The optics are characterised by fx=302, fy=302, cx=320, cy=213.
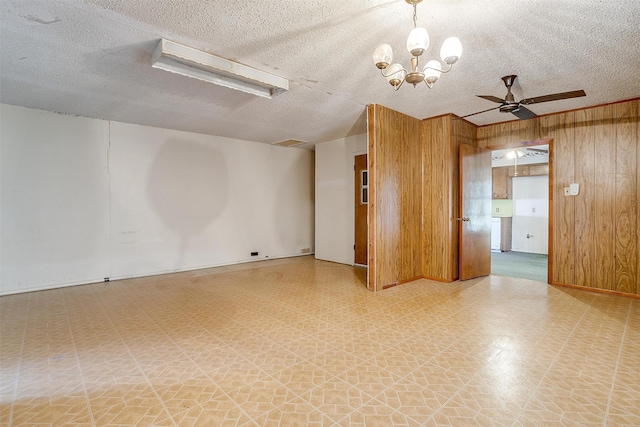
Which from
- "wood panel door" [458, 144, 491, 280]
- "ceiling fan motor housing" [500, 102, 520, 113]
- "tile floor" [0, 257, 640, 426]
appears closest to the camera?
"tile floor" [0, 257, 640, 426]

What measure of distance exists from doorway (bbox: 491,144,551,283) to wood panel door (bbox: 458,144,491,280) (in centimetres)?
248

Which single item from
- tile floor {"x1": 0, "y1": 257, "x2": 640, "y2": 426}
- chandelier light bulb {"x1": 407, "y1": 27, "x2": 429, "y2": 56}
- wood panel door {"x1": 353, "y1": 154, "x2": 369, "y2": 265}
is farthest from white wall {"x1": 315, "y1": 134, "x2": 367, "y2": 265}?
chandelier light bulb {"x1": 407, "y1": 27, "x2": 429, "y2": 56}

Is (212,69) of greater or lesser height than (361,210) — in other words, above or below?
above

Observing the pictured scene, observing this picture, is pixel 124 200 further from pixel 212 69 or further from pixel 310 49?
pixel 310 49

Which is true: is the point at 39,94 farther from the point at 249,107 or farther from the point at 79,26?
the point at 249,107

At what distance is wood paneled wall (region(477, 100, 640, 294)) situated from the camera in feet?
13.1

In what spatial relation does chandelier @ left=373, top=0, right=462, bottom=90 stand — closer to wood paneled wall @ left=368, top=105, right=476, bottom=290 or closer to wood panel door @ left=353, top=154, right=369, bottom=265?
wood paneled wall @ left=368, top=105, right=476, bottom=290

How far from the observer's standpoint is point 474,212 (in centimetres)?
502

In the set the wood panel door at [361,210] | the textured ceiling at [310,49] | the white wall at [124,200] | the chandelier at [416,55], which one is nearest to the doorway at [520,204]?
the wood panel door at [361,210]

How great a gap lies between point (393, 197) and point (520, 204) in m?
5.75

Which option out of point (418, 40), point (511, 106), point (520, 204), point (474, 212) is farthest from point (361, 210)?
point (520, 204)

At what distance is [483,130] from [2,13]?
20.0 ft

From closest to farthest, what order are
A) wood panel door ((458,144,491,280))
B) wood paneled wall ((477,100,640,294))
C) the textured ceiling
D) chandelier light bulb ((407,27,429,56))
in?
chandelier light bulb ((407,27,429,56))
the textured ceiling
wood paneled wall ((477,100,640,294))
wood panel door ((458,144,491,280))

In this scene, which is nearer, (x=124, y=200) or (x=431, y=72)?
(x=431, y=72)
